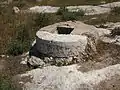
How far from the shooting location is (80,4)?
18156mm

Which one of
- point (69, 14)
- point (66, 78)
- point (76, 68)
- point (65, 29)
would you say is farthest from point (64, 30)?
point (69, 14)

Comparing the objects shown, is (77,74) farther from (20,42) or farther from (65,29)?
(20,42)

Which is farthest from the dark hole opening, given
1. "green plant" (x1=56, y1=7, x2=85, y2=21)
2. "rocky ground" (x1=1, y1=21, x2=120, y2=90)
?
"green plant" (x1=56, y1=7, x2=85, y2=21)

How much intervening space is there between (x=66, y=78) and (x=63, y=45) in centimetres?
122

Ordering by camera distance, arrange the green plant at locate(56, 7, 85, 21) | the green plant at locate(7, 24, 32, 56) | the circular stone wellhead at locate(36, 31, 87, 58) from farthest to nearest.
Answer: the green plant at locate(56, 7, 85, 21) → the green plant at locate(7, 24, 32, 56) → the circular stone wellhead at locate(36, 31, 87, 58)

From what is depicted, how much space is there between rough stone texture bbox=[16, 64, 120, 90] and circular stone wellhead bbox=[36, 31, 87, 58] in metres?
0.54

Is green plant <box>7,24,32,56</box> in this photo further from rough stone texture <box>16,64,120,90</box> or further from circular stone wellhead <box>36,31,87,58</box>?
rough stone texture <box>16,64,120,90</box>

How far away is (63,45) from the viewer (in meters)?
10.1

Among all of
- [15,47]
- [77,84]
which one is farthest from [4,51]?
[77,84]

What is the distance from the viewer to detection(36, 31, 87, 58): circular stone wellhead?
33.0 feet

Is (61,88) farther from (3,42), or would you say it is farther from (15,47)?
(3,42)

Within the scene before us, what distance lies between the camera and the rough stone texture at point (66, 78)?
8.89 meters

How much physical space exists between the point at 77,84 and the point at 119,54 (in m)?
1.79

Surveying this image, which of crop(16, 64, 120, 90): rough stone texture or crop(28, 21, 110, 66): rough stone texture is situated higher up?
crop(28, 21, 110, 66): rough stone texture
